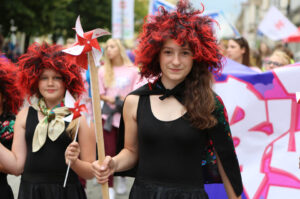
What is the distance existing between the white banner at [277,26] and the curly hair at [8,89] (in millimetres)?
7985

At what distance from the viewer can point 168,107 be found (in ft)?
8.70

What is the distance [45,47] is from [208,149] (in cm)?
160

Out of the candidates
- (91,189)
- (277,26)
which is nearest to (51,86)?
(91,189)

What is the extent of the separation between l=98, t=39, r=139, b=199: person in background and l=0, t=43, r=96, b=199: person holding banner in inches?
97.4

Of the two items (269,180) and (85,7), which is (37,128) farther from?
(85,7)

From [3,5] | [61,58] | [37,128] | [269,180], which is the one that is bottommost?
[269,180]

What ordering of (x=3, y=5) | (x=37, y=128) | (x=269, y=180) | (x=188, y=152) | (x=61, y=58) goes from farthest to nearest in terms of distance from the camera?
→ (x=3, y=5)
(x=269, y=180)
(x=61, y=58)
(x=37, y=128)
(x=188, y=152)

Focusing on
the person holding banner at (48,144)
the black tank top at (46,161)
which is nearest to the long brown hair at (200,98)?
the person holding banner at (48,144)

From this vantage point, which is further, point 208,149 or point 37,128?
point 37,128

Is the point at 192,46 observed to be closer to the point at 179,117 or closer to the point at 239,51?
the point at 179,117

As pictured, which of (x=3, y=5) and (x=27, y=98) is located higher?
(x=3, y=5)

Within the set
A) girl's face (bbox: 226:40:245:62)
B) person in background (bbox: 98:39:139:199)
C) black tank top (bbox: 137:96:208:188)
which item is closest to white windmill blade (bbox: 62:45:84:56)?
black tank top (bbox: 137:96:208:188)

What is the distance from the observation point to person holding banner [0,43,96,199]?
313 cm

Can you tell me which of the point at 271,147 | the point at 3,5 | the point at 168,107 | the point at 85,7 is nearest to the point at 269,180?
the point at 271,147
